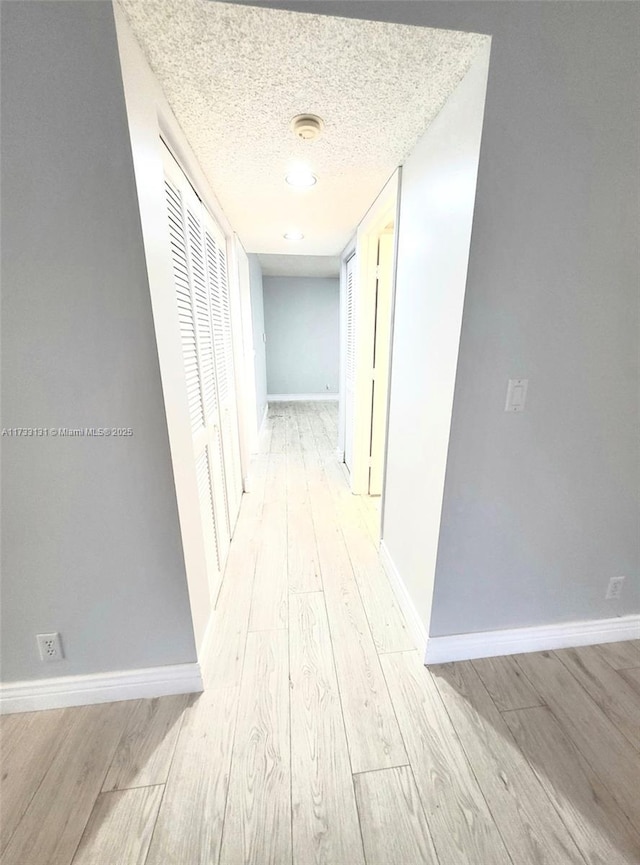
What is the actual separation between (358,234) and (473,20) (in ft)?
5.62

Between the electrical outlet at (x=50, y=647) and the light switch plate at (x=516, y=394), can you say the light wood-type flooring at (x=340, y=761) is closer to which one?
the electrical outlet at (x=50, y=647)

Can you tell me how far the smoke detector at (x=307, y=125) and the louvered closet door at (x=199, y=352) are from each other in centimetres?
49

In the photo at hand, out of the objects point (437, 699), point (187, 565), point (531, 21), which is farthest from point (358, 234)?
point (437, 699)

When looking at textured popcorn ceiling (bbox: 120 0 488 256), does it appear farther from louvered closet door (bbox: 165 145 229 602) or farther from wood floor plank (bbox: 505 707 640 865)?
wood floor plank (bbox: 505 707 640 865)

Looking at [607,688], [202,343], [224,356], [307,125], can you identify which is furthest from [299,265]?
[607,688]

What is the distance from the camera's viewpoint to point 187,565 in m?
1.16

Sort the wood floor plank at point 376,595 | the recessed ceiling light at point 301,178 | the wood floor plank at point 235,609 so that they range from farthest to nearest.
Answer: the recessed ceiling light at point 301,178, the wood floor plank at point 376,595, the wood floor plank at point 235,609

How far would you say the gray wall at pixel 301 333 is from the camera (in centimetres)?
634

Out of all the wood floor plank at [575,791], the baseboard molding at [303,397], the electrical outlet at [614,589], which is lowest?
the wood floor plank at [575,791]

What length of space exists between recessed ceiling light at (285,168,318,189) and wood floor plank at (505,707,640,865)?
249cm

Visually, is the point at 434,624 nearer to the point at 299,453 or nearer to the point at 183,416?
the point at 183,416

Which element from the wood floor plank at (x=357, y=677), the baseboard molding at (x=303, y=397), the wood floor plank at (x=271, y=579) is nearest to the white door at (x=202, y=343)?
the wood floor plank at (x=271, y=579)

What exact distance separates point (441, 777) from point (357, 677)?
1.28 ft

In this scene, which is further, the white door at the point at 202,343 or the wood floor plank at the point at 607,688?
the white door at the point at 202,343
